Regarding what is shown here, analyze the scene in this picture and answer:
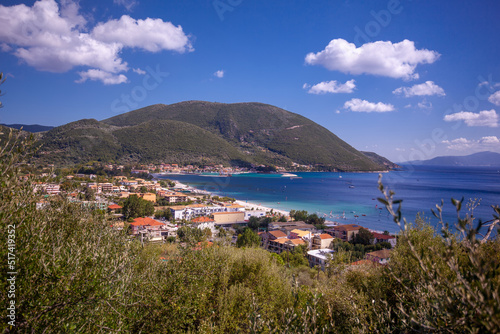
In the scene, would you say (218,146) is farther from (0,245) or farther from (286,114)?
(0,245)

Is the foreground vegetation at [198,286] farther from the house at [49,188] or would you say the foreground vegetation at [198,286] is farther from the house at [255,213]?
the house at [255,213]

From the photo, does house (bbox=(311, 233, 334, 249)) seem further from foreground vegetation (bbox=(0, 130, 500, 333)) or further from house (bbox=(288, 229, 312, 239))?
foreground vegetation (bbox=(0, 130, 500, 333))

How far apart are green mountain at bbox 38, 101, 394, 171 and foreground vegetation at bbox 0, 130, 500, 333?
219 ft

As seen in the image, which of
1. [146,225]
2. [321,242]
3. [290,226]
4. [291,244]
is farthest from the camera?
[290,226]

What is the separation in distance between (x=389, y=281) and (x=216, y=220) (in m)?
30.4

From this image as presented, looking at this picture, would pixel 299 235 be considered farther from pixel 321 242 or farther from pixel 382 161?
pixel 382 161

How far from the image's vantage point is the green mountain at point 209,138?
83812 mm

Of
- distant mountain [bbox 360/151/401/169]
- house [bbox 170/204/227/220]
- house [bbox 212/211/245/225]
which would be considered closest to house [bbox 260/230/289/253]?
house [bbox 212/211/245/225]

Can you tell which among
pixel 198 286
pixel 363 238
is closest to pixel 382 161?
pixel 363 238

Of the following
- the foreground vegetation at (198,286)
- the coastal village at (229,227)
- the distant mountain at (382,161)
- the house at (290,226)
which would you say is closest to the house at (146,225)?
the coastal village at (229,227)

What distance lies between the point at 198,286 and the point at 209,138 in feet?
389

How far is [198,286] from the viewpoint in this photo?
5750 millimetres

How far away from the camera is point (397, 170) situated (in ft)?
472

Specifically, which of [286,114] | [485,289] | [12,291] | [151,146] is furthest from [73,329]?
[286,114]
